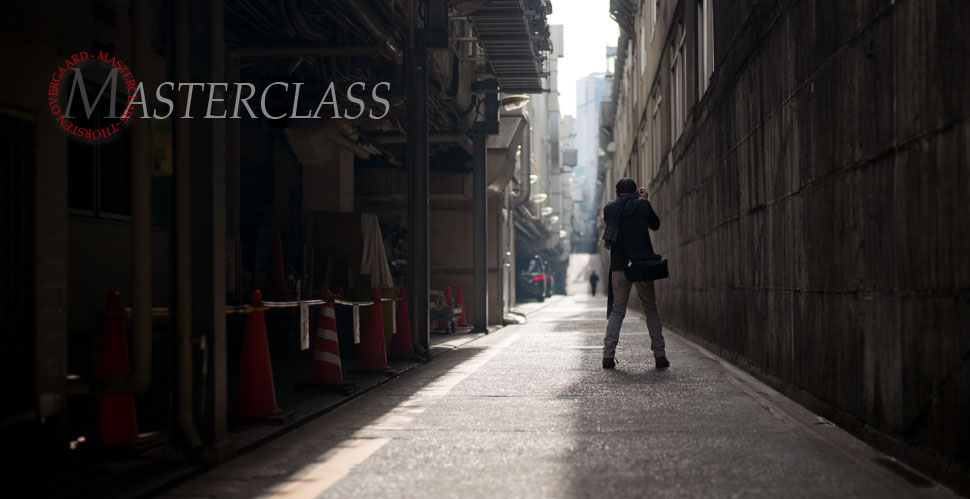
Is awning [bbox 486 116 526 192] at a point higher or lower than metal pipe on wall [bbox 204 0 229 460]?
higher

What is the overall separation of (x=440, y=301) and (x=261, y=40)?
9.67 meters

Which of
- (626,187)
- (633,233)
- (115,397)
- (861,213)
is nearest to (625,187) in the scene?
(626,187)

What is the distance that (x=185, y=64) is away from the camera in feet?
20.1

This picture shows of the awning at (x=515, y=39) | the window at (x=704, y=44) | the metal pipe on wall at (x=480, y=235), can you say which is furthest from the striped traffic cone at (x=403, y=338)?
the metal pipe on wall at (x=480, y=235)

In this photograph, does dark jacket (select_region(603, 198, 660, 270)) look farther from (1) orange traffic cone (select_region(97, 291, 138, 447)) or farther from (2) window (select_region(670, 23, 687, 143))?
(2) window (select_region(670, 23, 687, 143))

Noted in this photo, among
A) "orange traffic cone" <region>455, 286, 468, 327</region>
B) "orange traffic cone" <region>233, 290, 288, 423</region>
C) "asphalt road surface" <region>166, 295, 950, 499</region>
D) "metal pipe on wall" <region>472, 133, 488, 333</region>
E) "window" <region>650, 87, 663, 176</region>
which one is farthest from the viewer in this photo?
"window" <region>650, 87, 663, 176</region>

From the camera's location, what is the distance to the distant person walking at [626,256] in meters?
11.2

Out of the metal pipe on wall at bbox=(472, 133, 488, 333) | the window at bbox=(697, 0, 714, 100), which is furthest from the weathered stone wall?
the metal pipe on wall at bbox=(472, 133, 488, 333)

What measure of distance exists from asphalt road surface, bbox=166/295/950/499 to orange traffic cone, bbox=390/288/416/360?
3.06 m

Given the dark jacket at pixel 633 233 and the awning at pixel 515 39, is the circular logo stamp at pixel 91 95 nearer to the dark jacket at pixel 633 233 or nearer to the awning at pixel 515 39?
the dark jacket at pixel 633 233

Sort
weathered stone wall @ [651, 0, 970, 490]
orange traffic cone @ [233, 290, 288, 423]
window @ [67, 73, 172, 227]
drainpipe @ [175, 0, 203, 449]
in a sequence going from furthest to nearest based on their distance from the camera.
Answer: window @ [67, 73, 172, 227] → orange traffic cone @ [233, 290, 288, 423] → drainpipe @ [175, 0, 203, 449] → weathered stone wall @ [651, 0, 970, 490]

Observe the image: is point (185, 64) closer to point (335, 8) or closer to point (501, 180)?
point (335, 8)

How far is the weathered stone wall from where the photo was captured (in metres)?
4.60

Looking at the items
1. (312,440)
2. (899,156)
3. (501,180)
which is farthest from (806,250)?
(501,180)
